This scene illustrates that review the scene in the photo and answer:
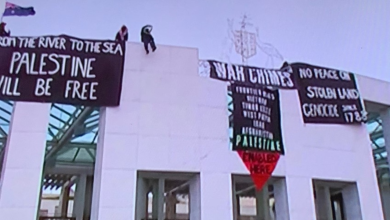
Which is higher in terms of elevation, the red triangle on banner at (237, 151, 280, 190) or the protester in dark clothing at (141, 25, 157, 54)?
the protester in dark clothing at (141, 25, 157, 54)

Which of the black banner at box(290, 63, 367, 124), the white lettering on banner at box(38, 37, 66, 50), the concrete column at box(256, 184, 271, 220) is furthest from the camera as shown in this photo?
the concrete column at box(256, 184, 271, 220)

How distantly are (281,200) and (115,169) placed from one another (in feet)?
14.3

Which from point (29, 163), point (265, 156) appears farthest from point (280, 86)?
point (29, 163)

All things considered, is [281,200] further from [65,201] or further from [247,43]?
[65,201]

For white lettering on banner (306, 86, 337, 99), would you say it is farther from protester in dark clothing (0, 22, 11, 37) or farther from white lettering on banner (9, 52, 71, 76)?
protester in dark clothing (0, 22, 11, 37)

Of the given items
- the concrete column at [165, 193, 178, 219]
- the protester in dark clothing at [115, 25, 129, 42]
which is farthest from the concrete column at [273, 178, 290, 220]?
the concrete column at [165, 193, 178, 219]

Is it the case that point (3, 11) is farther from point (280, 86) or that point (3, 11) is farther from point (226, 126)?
point (280, 86)

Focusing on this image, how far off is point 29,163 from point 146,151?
2.56 m

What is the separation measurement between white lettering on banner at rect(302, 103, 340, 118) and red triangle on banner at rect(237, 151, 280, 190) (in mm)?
1698

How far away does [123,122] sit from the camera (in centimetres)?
882

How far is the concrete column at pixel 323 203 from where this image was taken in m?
13.5

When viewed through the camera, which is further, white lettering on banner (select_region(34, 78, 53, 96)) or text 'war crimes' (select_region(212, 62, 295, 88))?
text 'war crimes' (select_region(212, 62, 295, 88))

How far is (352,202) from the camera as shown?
10.5 metres

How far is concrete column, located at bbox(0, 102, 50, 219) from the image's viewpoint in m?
7.90
